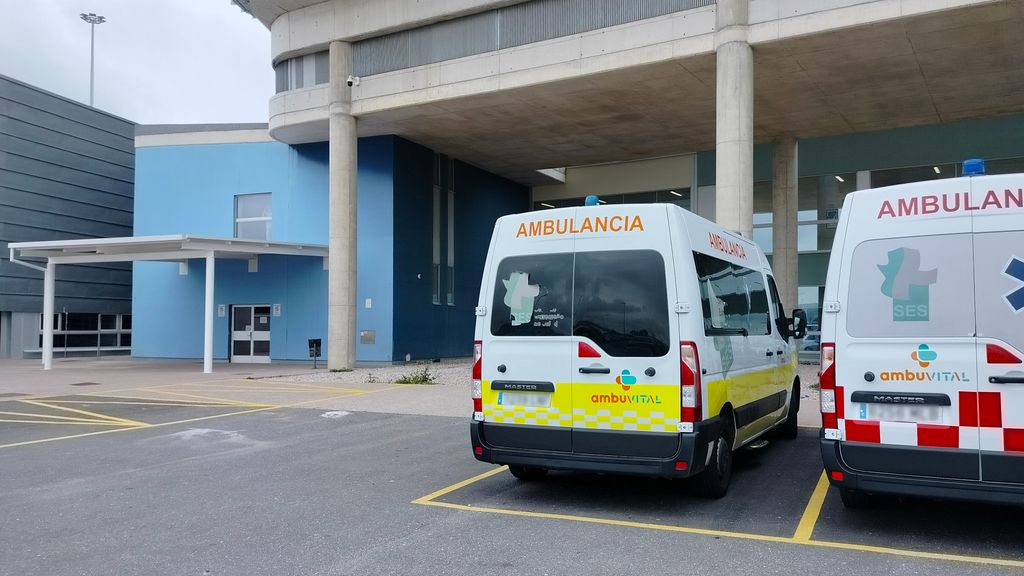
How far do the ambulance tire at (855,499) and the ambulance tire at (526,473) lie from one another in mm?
2629

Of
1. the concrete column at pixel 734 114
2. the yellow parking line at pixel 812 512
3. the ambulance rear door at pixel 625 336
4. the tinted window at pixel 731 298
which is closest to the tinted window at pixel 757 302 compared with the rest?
the tinted window at pixel 731 298

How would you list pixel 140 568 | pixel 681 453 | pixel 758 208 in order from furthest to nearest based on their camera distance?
pixel 758 208, pixel 681 453, pixel 140 568

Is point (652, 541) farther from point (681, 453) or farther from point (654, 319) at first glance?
point (654, 319)

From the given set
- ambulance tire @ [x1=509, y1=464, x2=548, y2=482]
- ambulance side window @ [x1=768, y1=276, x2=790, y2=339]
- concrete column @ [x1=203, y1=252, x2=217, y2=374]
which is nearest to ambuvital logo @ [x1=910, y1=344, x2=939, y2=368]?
ambulance tire @ [x1=509, y1=464, x2=548, y2=482]

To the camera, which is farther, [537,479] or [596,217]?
[537,479]

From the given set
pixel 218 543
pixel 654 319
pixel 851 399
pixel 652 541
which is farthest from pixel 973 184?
pixel 218 543

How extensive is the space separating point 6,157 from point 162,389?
19715 millimetres

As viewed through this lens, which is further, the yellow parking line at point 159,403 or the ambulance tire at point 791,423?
the yellow parking line at point 159,403

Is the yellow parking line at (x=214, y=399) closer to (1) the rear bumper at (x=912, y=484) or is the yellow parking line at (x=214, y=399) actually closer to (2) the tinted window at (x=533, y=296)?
(2) the tinted window at (x=533, y=296)

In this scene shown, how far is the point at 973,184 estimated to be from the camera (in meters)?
5.33

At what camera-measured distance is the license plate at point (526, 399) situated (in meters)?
6.44

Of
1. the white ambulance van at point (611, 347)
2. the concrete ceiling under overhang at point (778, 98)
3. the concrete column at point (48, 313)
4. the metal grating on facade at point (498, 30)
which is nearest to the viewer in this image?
the white ambulance van at point (611, 347)

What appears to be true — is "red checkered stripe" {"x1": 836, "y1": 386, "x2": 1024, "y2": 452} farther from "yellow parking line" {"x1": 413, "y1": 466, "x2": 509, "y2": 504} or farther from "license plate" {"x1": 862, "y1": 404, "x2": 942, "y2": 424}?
"yellow parking line" {"x1": 413, "y1": 466, "x2": 509, "y2": 504}

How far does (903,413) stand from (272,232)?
2269 centimetres
